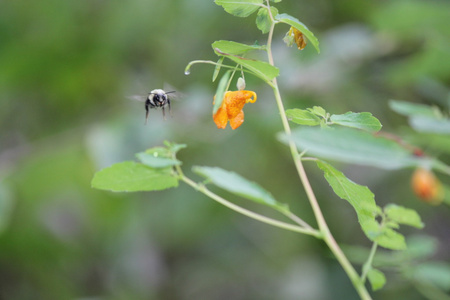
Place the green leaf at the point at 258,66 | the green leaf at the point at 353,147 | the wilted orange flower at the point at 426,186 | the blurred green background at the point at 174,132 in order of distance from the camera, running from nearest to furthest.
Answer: the green leaf at the point at 353,147 → the green leaf at the point at 258,66 → the wilted orange flower at the point at 426,186 → the blurred green background at the point at 174,132

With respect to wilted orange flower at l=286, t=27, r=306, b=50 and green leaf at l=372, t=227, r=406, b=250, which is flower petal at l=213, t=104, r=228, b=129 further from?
green leaf at l=372, t=227, r=406, b=250

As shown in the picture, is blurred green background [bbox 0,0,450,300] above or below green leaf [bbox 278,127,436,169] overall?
below

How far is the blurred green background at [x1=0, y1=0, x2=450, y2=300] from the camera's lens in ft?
6.86

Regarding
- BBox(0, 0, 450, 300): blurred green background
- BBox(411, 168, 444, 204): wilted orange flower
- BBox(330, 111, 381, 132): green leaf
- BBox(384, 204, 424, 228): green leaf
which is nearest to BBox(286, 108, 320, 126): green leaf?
BBox(330, 111, 381, 132): green leaf

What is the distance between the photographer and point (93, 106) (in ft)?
8.41

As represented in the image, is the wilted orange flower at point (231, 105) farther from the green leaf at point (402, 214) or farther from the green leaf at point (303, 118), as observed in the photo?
the green leaf at point (402, 214)

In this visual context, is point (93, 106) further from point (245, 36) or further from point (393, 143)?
point (393, 143)

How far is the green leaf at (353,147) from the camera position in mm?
456

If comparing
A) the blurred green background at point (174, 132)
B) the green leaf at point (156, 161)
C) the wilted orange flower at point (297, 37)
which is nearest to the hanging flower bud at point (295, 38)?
the wilted orange flower at point (297, 37)

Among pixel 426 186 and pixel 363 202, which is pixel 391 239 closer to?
pixel 363 202

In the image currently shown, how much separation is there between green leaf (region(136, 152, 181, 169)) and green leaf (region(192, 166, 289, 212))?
0.09 meters

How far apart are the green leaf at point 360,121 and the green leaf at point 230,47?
0.13 metres

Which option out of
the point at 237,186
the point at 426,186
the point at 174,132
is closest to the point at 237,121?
the point at 237,186

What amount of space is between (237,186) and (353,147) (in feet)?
0.37
